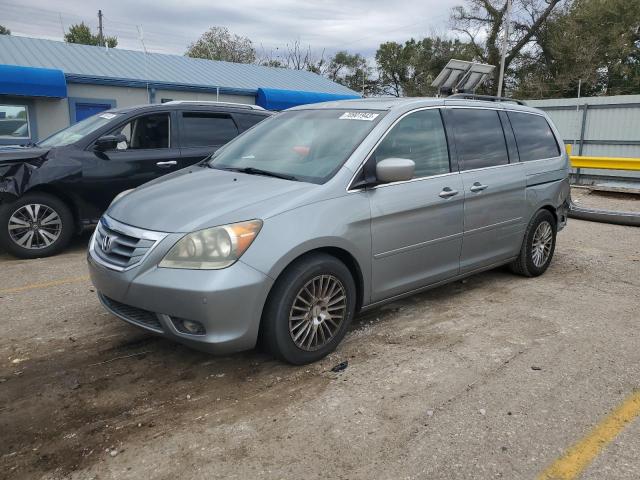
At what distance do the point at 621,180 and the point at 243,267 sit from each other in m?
14.1

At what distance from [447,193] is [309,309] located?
1617 mm

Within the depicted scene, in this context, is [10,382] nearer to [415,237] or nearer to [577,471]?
[415,237]

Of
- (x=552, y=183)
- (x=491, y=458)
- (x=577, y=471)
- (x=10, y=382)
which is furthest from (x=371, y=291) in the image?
(x=552, y=183)

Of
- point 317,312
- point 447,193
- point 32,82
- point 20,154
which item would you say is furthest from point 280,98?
point 317,312

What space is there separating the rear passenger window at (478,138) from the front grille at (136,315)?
2.78 m

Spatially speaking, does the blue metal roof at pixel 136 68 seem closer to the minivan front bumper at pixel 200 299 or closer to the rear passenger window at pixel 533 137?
the rear passenger window at pixel 533 137

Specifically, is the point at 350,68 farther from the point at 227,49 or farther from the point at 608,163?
the point at 608,163

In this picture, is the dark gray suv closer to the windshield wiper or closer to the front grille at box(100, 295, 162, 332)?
the windshield wiper

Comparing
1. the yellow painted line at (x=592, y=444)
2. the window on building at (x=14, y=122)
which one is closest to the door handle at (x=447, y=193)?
the yellow painted line at (x=592, y=444)

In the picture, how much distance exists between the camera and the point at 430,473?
7.97 feet

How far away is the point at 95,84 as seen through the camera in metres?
15.8

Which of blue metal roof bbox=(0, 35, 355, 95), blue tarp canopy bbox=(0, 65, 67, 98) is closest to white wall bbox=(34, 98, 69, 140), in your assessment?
blue tarp canopy bbox=(0, 65, 67, 98)

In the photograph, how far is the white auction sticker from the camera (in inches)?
157

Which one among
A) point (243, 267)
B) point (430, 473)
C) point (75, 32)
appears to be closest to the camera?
point (430, 473)
